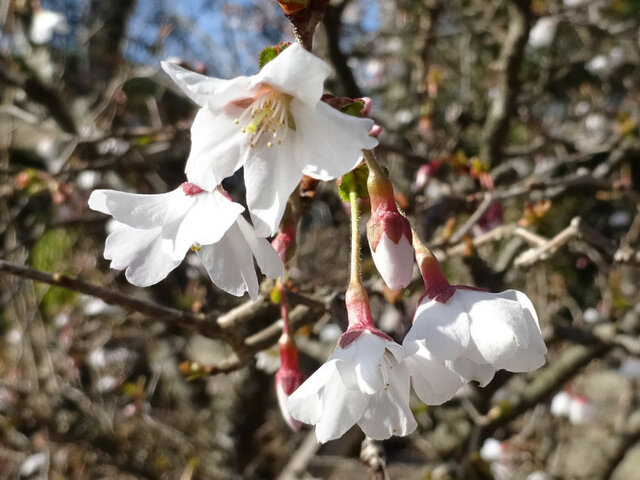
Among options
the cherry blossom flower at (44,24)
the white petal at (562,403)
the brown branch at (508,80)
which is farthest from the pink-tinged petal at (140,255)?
the cherry blossom flower at (44,24)

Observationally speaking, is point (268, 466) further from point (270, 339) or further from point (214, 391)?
point (270, 339)

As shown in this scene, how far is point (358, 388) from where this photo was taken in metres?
0.71

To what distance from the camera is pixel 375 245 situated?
2.42 ft

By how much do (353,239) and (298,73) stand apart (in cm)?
24

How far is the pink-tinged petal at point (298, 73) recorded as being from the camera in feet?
2.04

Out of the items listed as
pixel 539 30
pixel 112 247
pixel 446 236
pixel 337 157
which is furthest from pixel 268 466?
pixel 539 30

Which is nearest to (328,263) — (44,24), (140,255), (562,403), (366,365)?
(562,403)

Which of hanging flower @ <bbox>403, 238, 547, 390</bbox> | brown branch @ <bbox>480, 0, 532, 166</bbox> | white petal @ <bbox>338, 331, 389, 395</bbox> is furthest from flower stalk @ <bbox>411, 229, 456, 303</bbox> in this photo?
brown branch @ <bbox>480, 0, 532, 166</bbox>

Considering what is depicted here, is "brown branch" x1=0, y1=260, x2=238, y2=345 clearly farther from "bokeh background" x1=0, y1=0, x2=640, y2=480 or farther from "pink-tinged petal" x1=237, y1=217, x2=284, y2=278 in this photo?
"pink-tinged petal" x1=237, y1=217, x2=284, y2=278

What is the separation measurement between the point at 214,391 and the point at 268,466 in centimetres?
70

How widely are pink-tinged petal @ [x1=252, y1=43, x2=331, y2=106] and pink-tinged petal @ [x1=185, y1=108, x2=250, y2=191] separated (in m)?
0.11

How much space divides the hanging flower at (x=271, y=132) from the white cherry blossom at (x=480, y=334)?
22cm

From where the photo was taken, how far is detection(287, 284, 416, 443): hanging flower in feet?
2.29

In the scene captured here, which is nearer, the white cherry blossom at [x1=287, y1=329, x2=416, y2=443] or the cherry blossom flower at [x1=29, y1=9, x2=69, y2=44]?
the white cherry blossom at [x1=287, y1=329, x2=416, y2=443]
